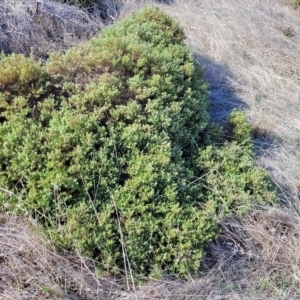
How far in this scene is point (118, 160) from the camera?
2580mm

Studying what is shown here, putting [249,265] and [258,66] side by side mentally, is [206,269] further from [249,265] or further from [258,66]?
[258,66]

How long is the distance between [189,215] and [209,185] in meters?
0.41

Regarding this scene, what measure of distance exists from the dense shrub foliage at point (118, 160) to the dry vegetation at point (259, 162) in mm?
133

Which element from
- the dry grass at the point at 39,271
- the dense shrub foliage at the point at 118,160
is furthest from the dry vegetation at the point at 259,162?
A: the dense shrub foliage at the point at 118,160

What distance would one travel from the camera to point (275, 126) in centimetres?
409

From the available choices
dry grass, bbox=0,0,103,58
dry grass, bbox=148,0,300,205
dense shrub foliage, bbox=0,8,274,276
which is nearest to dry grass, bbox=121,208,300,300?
dense shrub foliage, bbox=0,8,274,276

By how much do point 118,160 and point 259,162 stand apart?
1.44m

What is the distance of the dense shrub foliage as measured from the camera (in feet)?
7.69

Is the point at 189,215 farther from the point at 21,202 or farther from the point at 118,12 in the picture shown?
the point at 118,12

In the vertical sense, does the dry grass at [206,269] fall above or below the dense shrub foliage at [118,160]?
below

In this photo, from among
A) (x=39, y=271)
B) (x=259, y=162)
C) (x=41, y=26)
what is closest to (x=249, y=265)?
(x=259, y=162)

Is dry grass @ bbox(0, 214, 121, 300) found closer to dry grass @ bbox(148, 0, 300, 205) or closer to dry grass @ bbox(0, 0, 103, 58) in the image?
dry grass @ bbox(148, 0, 300, 205)

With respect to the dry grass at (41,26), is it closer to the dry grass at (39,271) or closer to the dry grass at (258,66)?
the dry grass at (258,66)

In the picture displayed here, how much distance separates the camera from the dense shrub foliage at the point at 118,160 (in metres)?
2.34
